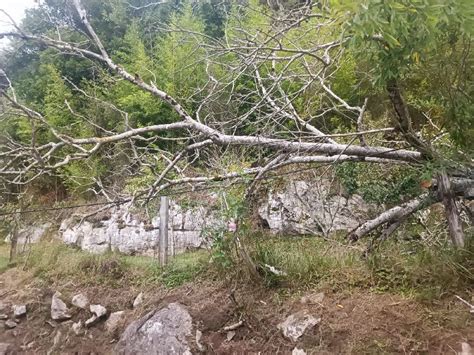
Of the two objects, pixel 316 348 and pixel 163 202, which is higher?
pixel 163 202

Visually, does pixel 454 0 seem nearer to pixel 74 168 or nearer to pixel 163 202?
pixel 163 202

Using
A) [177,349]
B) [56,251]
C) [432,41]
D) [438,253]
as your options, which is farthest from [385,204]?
[56,251]

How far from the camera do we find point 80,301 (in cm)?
491

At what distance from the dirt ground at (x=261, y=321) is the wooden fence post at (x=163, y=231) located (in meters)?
0.51

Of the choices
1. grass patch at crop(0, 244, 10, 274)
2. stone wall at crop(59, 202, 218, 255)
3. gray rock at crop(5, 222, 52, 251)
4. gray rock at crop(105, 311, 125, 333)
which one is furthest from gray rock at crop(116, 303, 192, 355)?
gray rock at crop(5, 222, 52, 251)

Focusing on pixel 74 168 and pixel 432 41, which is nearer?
pixel 432 41

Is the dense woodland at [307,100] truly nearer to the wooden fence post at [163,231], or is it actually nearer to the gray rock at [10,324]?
the wooden fence post at [163,231]

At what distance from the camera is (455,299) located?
104 inches

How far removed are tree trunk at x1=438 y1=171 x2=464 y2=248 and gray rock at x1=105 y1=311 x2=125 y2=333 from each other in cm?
360

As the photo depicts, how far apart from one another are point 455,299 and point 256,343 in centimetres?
161

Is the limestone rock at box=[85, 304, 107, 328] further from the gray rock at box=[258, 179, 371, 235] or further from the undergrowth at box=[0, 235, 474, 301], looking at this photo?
the gray rock at box=[258, 179, 371, 235]

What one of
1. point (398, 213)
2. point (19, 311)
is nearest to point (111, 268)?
point (19, 311)

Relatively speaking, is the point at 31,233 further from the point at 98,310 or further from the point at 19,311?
the point at 98,310

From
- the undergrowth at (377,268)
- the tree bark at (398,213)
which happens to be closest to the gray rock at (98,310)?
the undergrowth at (377,268)
